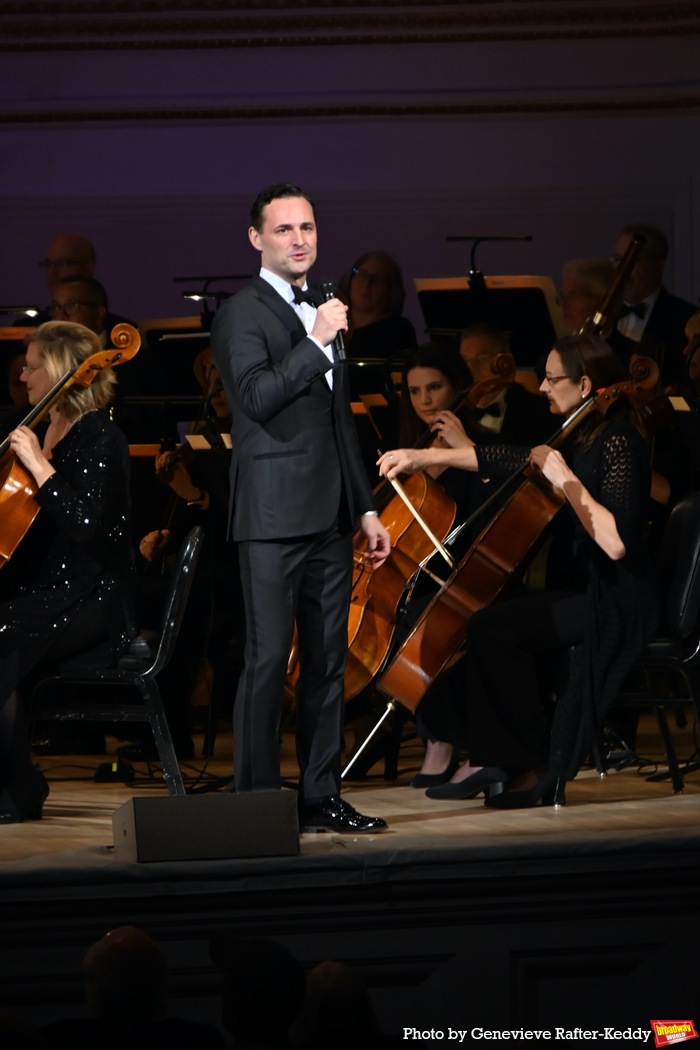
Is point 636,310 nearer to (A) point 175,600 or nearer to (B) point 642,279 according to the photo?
(B) point 642,279

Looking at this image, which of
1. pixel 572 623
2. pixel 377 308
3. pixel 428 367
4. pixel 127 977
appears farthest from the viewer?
pixel 377 308

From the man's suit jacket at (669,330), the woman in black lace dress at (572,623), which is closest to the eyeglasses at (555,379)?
the woman in black lace dress at (572,623)

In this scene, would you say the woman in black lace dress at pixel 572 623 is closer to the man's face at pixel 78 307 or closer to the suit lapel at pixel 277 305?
the suit lapel at pixel 277 305

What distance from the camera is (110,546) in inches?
137

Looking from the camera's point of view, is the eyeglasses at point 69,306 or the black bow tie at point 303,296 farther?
the eyeglasses at point 69,306

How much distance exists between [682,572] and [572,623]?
0.95 ft

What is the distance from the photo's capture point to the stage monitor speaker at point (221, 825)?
2.77m

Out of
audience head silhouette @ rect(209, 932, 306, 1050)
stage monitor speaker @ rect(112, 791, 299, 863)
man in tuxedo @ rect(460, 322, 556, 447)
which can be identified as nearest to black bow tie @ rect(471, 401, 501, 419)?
man in tuxedo @ rect(460, 322, 556, 447)

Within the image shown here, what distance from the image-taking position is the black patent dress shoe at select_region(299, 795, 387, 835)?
9.89 ft

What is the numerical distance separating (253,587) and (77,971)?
0.75 metres

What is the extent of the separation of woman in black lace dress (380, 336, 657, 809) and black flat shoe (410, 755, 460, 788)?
225 mm

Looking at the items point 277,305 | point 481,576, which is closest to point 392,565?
point 481,576

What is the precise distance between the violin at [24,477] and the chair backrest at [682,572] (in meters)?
1.28

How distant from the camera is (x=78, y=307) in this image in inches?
188
